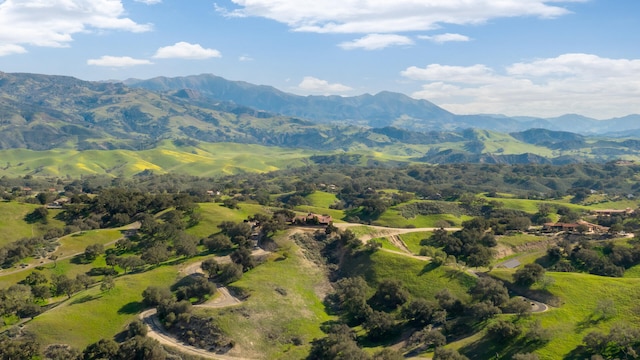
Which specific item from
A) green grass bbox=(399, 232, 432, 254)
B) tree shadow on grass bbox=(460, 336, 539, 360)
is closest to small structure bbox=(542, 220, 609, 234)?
green grass bbox=(399, 232, 432, 254)

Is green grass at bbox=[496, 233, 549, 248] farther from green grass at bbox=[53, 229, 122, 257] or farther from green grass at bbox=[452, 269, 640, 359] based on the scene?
green grass at bbox=[53, 229, 122, 257]

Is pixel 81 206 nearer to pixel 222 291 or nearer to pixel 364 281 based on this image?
pixel 222 291

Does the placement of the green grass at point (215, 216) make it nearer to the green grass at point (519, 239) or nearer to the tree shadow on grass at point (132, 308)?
the tree shadow on grass at point (132, 308)

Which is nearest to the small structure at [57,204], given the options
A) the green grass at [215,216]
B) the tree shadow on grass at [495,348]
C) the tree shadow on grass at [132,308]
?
the green grass at [215,216]

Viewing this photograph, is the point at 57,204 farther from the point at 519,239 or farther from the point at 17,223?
the point at 519,239

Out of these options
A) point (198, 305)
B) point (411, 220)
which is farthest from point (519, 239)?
point (198, 305)

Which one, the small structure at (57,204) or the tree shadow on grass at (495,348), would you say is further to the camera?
the small structure at (57,204)

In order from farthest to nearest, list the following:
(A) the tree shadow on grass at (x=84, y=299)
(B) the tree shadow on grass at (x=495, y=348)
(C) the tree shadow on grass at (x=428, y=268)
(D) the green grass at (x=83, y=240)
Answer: (D) the green grass at (x=83, y=240) → (C) the tree shadow on grass at (x=428, y=268) → (A) the tree shadow on grass at (x=84, y=299) → (B) the tree shadow on grass at (x=495, y=348)

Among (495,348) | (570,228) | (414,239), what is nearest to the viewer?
(495,348)
